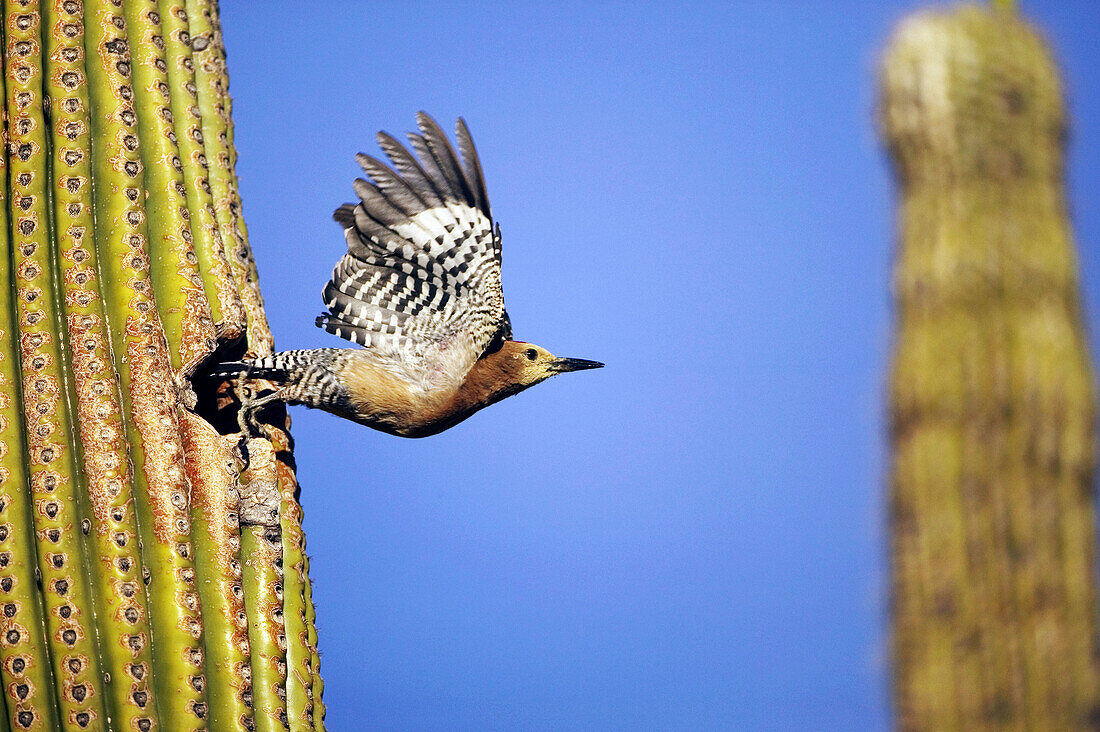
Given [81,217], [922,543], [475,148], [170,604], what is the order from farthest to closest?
[475,148], [81,217], [170,604], [922,543]

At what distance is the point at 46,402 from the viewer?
9.87 feet

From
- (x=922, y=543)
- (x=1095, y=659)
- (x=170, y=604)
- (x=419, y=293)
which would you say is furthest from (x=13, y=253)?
(x=1095, y=659)

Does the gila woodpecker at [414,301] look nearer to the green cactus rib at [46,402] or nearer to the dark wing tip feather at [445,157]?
the dark wing tip feather at [445,157]

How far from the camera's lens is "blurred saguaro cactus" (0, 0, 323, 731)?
289 cm

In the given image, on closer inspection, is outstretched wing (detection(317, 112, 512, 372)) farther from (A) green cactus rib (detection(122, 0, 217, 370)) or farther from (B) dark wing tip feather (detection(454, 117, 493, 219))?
(A) green cactus rib (detection(122, 0, 217, 370))

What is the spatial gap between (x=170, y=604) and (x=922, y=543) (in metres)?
2.04

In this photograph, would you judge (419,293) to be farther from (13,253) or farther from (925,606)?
(925,606)

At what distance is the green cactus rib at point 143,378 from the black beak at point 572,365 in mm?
2118

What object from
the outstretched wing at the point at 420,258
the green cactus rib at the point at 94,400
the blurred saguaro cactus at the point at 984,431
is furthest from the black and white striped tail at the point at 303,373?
the blurred saguaro cactus at the point at 984,431

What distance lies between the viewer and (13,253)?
123 inches

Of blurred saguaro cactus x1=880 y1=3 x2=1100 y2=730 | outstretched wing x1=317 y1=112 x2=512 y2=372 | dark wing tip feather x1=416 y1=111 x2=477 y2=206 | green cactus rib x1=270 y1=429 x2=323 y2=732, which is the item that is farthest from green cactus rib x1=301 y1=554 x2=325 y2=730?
blurred saguaro cactus x1=880 y1=3 x2=1100 y2=730

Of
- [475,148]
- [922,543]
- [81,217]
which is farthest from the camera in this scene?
[475,148]

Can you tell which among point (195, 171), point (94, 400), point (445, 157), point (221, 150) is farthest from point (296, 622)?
point (445, 157)

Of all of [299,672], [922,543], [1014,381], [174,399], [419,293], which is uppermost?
[419,293]
